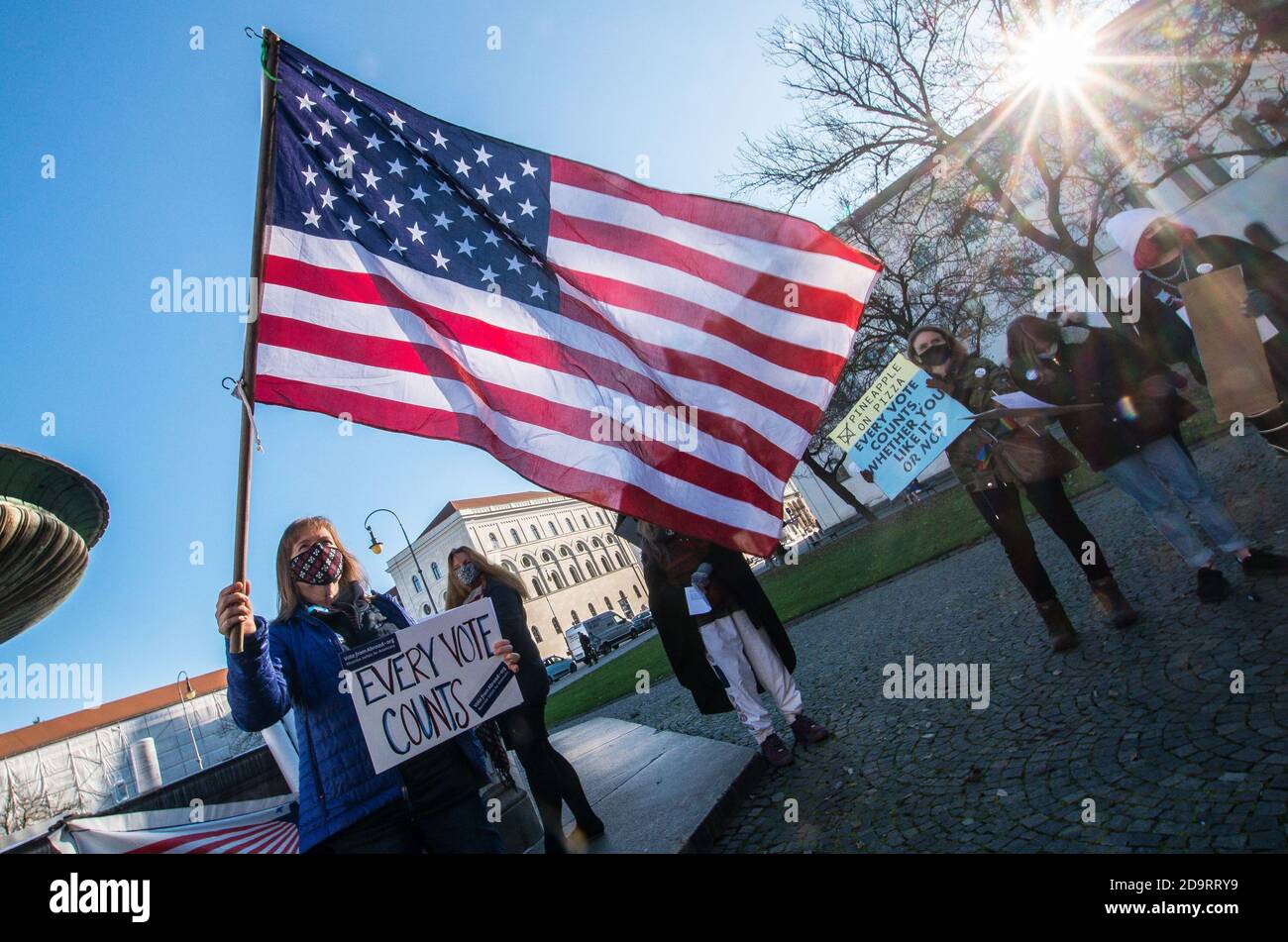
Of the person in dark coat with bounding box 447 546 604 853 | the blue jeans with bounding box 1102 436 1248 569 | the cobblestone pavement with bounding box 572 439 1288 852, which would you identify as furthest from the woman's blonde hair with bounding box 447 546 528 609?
the blue jeans with bounding box 1102 436 1248 569

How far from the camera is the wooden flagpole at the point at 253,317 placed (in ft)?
7.30

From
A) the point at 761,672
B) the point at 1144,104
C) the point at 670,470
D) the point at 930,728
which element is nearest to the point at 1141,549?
the point at 930,728

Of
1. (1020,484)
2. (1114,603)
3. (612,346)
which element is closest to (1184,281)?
(1020,484)

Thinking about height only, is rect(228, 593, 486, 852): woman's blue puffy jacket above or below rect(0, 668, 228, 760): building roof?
above

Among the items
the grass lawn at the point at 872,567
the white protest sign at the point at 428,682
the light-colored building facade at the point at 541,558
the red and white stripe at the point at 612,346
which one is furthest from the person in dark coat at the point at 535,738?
the light-colored building facade at the point at 541,558

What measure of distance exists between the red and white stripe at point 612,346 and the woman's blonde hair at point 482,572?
3.55 ft

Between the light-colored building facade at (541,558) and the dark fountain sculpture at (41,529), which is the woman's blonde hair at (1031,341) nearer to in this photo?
the dark fountain sculpture at (41,529)

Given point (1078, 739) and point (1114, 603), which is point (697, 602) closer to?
point (1078, 739)

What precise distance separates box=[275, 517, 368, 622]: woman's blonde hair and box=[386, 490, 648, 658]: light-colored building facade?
2369 inches

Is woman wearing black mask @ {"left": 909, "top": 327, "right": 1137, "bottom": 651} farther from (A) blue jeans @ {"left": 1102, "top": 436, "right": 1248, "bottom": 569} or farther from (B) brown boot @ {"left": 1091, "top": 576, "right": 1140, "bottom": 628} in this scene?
(A) blue jeans @ {"left": 1102, "top": 436, "right": 1248, "bottom": 569}

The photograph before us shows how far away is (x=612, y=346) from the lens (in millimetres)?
3506

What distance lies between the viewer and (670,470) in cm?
329

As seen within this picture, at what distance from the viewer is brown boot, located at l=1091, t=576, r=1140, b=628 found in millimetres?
3931
